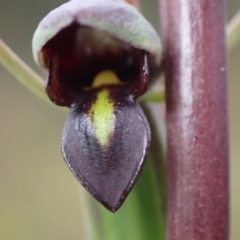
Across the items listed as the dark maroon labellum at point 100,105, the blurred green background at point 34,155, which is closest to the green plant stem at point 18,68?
the dark maroon labellum at point 100,105

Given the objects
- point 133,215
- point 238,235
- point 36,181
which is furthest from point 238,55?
point 133,215

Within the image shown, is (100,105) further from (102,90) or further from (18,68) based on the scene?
(18,68)

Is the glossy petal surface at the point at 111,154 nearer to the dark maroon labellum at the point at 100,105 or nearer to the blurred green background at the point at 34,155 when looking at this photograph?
the dark maroon labellum at the point at 100,105

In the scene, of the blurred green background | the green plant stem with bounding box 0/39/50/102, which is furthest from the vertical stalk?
the blurred green background

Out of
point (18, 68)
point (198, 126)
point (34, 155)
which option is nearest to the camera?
point (198, 126)

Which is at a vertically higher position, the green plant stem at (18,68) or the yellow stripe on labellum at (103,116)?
the green plant stem at (18,68)

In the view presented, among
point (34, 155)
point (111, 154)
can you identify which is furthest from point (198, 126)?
point (34, 155)
